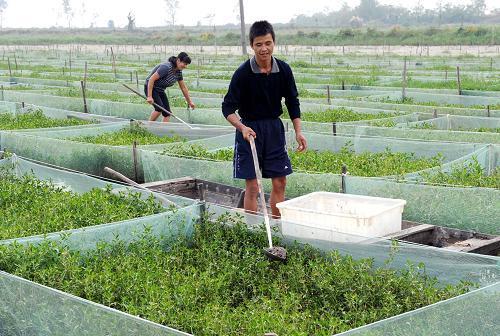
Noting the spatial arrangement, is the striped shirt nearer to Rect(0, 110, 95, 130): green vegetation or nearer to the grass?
Rect(0, 110, 95, 130): green vegetation

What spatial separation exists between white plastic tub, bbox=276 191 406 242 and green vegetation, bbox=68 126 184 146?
4.04 metres

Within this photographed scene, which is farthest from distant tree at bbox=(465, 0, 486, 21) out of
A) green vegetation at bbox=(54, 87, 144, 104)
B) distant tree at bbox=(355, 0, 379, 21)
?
green vegetation at bbox=(54, 87, 144, 104)

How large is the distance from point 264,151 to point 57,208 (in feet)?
5.50

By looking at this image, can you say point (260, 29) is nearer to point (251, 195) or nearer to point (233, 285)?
point (251, 195)

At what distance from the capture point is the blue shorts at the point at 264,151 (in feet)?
19.9

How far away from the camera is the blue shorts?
6059mm

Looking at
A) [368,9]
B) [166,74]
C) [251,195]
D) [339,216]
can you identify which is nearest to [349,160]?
[251,195]

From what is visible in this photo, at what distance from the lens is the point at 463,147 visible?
8.34 metres

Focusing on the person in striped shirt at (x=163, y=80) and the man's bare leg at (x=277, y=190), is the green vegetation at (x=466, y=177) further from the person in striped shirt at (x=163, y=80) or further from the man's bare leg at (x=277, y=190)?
the person in striped shirt at (x=163, y=80)

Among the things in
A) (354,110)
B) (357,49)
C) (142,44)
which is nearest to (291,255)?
(354,110)

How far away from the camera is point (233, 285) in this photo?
16.5 feet

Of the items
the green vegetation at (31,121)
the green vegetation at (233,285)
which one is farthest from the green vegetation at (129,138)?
the green vegetation at (233,285)

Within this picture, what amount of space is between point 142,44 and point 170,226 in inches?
2722

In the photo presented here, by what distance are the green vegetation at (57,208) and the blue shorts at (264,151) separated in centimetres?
74
